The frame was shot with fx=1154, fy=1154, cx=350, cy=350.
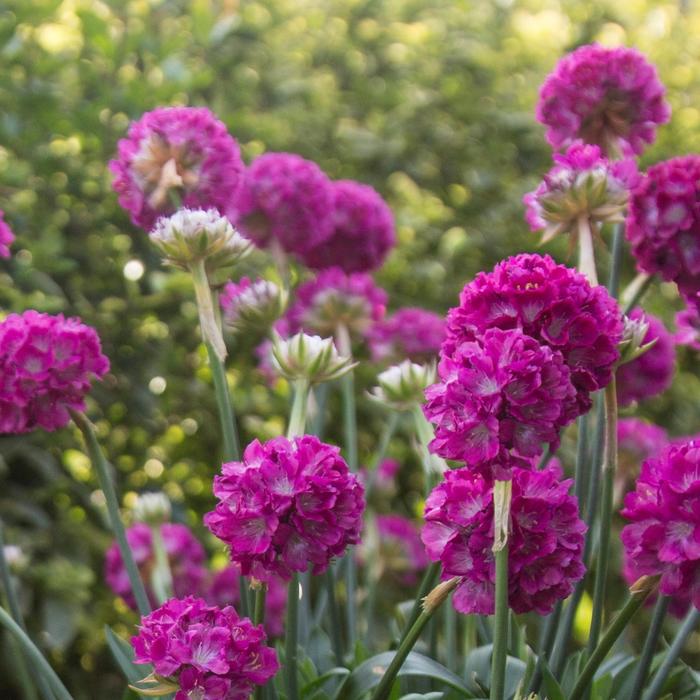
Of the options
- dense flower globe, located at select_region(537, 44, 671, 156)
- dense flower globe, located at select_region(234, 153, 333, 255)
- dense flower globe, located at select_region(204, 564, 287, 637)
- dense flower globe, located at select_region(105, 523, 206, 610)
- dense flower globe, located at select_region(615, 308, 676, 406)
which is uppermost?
dense flower globe, located at select_region(537, 44, 671, 156)

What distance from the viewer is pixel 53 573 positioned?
5.12 ft

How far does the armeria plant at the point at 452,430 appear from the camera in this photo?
0.66 metres

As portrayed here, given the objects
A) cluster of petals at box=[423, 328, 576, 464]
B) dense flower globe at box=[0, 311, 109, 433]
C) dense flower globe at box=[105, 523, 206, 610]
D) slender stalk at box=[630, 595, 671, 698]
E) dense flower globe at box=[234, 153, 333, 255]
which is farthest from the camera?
dense flower globe at box=[105, 523, 206, 610]

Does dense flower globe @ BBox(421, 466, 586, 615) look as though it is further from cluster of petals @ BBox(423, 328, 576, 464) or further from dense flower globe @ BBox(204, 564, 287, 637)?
dense flower globe @ BBox(204, 564, 287, 637)

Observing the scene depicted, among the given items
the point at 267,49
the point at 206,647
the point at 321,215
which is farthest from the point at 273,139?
the point at 206,647

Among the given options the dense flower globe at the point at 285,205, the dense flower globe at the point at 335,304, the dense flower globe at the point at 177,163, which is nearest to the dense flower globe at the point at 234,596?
the dense flower globe at the point at 335,304

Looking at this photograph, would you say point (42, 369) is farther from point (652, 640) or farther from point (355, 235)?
point (355, 235)

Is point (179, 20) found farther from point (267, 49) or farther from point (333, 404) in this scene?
point (333, 404)

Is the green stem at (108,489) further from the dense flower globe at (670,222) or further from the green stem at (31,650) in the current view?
the dense flower globe at (670,222)

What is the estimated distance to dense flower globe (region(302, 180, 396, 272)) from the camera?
1381mm

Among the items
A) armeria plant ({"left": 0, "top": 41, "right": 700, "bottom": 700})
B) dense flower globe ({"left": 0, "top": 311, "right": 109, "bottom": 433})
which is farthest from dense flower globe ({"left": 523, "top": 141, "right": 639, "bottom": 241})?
dense flower globe ({"left": 0, "top": 311, "right": 109, "bottom": 433})

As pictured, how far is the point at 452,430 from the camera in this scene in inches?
24.9

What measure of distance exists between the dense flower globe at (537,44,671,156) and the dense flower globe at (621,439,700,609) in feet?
1.56

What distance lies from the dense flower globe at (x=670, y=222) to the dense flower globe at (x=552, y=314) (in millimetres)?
285
